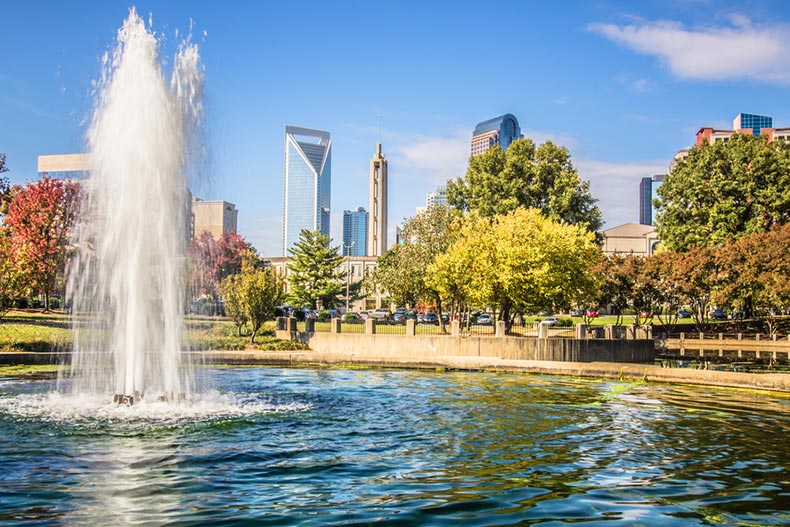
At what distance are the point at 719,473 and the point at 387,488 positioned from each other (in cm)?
624

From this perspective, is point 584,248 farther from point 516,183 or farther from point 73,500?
point 73,500

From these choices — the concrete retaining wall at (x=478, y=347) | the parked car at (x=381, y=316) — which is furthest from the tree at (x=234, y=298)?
the parked car at (x=381, y=316)

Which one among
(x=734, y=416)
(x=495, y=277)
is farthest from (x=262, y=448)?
(x=495, y=277)

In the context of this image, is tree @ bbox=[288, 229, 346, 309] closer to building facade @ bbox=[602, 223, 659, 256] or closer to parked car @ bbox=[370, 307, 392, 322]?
parked car @ bbox=[370, 307, 392, 322]

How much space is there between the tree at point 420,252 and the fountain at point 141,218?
34027mm

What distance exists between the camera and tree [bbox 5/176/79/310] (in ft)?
163

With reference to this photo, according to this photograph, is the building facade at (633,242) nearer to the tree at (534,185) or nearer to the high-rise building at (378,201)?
the high-rise building at (378,201)

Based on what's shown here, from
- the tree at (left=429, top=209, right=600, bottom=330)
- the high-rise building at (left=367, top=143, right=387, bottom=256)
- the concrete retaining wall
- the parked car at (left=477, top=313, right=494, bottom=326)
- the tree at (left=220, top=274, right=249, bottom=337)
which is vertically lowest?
the concrete retaining wall

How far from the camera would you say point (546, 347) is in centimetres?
3712

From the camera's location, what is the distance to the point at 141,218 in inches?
797

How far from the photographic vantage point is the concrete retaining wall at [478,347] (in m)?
37.3

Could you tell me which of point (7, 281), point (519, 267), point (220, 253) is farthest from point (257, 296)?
point (220, 253)

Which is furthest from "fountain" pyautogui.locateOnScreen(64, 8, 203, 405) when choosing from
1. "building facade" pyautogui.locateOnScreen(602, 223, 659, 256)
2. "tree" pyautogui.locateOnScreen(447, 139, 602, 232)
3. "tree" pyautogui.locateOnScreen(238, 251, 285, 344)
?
"building facade" pyautogui.locateOnScreen(602, 223, 659, 256)

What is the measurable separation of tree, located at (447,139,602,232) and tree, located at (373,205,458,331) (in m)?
9.67
